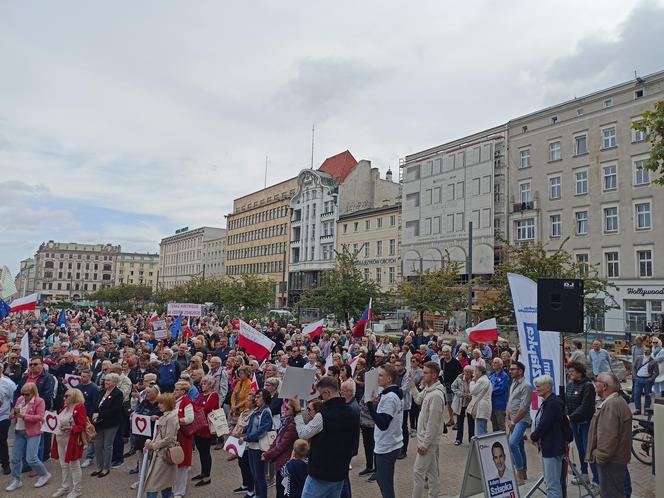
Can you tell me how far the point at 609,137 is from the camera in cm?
3753

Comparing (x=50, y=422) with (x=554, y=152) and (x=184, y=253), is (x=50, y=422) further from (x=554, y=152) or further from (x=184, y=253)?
(x=184, y=253)

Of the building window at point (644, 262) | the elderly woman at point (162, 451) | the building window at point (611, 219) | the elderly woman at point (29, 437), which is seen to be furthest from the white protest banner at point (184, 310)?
the building window at point (644, 262)

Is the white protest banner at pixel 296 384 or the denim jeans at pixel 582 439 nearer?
the white protest banner at pixel 296 384

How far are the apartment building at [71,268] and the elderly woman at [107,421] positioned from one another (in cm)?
16508

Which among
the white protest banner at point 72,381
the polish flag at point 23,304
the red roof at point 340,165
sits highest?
the red roof at point 340,165

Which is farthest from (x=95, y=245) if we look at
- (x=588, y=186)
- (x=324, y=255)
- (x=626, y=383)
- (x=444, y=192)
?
(x=626, y=383)

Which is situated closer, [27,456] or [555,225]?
[27,456]

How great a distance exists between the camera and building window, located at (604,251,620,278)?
3650 centimetres

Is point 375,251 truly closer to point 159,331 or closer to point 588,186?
point 588,186

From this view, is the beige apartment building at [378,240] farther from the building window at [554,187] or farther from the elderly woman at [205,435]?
the elderly woman at [205,435]

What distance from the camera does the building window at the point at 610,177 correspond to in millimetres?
37188

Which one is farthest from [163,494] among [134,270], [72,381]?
[134,270]

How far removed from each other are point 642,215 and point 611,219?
2.13m

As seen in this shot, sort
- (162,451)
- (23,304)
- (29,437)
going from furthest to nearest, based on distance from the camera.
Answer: (23,304) → (29,437) → (162,451)
